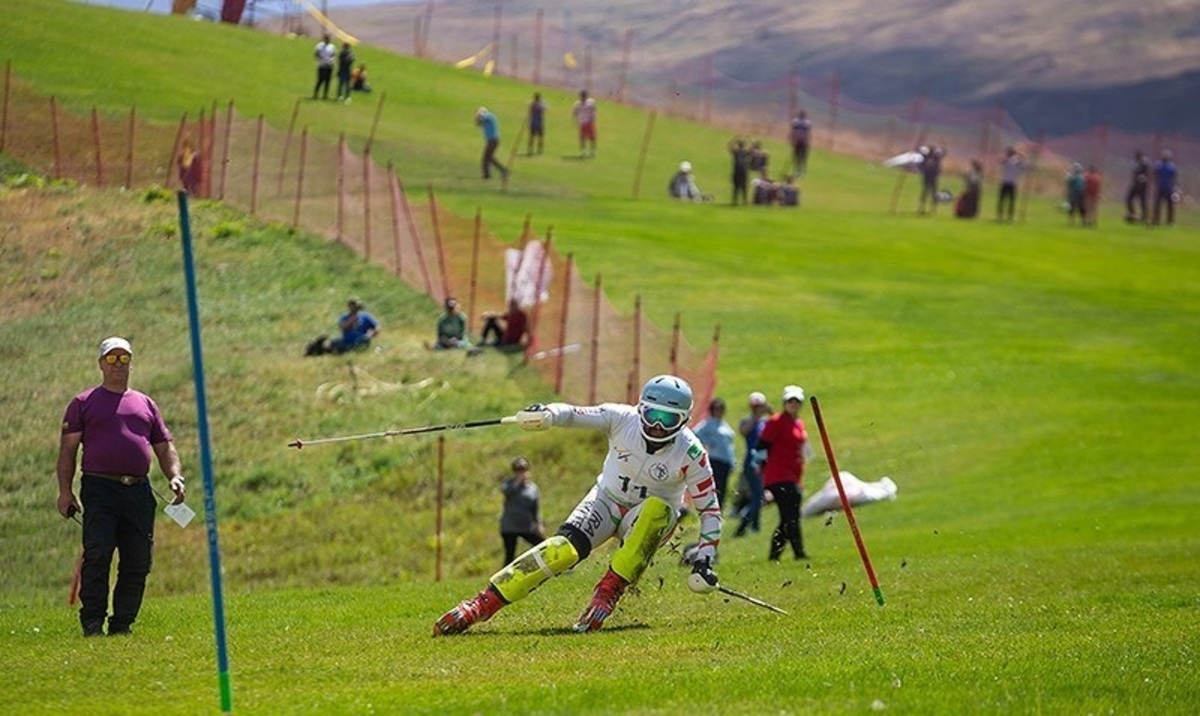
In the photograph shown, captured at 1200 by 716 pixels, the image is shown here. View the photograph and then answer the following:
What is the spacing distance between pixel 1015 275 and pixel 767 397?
18794 millimetres

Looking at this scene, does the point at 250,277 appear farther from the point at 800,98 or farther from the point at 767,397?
the point at 800,98

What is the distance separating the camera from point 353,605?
19312 mm

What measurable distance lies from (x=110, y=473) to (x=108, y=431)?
1.09ft

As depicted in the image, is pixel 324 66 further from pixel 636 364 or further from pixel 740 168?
pixel 636 364

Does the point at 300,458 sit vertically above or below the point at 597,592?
below

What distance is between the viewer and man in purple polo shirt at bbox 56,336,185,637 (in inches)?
621

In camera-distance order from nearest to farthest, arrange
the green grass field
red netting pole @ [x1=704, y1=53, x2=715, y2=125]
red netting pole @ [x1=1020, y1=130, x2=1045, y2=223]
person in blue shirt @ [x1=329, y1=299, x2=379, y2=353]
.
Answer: the green grass field → person in blue shirt @ [x1=329, y1=299, x2=379, y2=353] → red netting pole @ [x1=1020, y1=130, x2=1045, y2=223] → red netting pole @ [x1=704, y1=53, x2=715, y2=125]

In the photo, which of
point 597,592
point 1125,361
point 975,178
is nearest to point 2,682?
point 597,592

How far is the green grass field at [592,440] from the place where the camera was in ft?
42.6

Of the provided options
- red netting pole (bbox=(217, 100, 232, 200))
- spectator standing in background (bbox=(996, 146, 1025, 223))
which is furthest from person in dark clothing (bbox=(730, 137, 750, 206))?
red netting pole (bbox=(217, 100, 232, 200))

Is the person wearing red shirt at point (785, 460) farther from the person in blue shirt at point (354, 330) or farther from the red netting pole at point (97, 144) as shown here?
the red netting pole at point (97, 144)

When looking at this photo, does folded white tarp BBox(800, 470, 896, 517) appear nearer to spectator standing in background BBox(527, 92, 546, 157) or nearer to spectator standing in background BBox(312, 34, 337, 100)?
spectator standing in background BBox(312, 34, 337, 100)

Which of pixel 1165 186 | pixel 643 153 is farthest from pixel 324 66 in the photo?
pixel 1165 186

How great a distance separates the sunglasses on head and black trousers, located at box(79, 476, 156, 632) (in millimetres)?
4004
